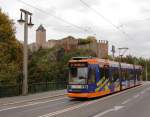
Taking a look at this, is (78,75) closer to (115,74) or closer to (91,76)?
(91,76)

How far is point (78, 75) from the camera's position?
2712 cm

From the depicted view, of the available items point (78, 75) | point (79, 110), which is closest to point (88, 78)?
point (78, 75)

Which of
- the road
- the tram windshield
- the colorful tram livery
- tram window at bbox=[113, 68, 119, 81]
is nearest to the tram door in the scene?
the colorful tram livery

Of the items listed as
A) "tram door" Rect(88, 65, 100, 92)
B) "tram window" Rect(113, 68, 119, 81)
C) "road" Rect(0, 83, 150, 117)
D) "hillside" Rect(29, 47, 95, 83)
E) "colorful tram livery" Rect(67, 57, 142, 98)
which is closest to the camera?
"road" Rect(0, 83, 150, 117)

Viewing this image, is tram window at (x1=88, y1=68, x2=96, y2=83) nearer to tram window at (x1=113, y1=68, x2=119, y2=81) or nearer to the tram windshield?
the tram windshield

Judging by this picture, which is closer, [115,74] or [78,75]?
[78,75]

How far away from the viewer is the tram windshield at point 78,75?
88.2 ft

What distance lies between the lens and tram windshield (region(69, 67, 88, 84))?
26892 millimetres

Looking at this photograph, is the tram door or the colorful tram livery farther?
the tram door

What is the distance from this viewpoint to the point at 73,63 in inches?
1084

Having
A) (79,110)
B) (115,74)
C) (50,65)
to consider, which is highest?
(50,65)

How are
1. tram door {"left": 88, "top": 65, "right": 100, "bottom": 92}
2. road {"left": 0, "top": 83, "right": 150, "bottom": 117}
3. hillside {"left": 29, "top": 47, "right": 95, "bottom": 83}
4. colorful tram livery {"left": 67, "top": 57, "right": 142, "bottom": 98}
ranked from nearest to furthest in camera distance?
road {"left": 0, "top": 83, "right": 150, "bottom": 117}
colorful tram livery {"left": 67, "top": 57, "right": 142, "bottom": 98}
tram door {"left": 88, "top": 65, "right": 100, "bottom": 92}
hillside {"left": 29, "top": 47, "right": 95, "bottom": 83}

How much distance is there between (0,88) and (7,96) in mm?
1585

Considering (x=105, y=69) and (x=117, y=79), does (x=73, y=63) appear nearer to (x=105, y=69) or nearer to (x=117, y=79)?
(x=105, y=69)
